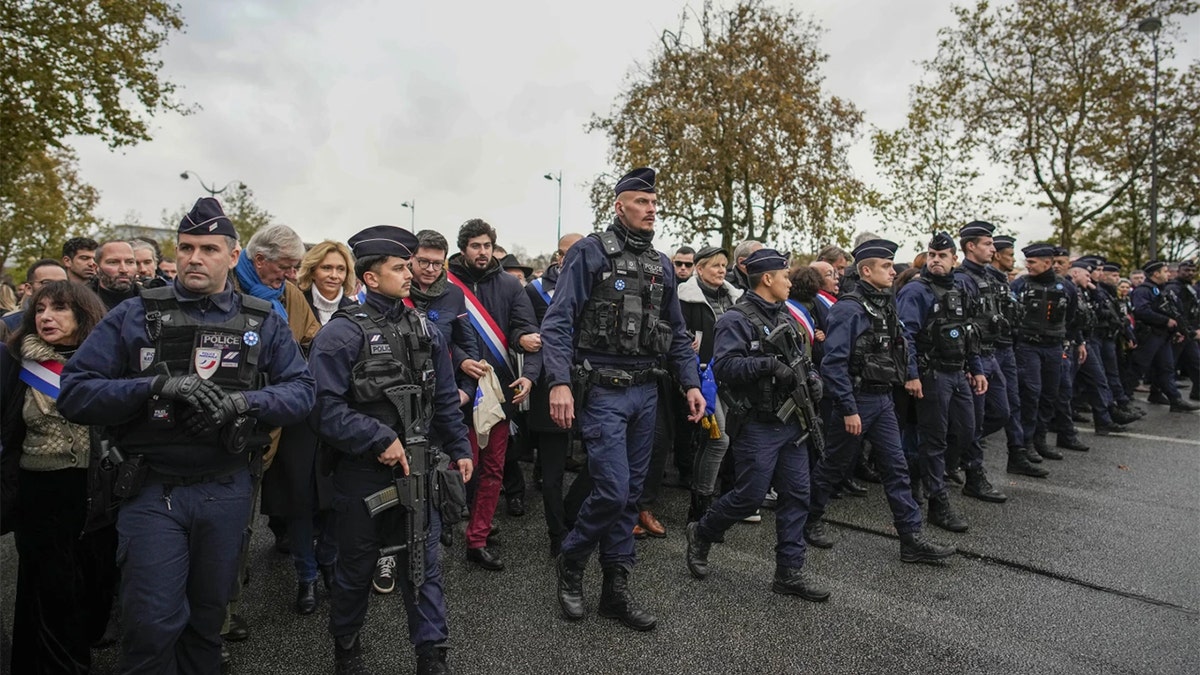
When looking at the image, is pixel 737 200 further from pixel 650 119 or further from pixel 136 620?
pixel 136 620

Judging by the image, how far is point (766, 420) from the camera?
4125 mm

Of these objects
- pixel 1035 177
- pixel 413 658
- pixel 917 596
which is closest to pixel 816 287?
pixel 917 596

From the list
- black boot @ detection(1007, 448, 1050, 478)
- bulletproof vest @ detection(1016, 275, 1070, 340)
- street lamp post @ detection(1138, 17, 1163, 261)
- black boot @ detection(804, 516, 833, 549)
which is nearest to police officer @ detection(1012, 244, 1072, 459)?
bulletproof vest @ detection(1016, 275, 1070, 340)

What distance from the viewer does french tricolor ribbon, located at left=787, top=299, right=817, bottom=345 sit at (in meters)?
5.52

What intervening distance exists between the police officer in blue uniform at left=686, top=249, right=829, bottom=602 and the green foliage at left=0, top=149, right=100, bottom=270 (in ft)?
81.2

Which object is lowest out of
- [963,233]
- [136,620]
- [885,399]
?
[136,620]

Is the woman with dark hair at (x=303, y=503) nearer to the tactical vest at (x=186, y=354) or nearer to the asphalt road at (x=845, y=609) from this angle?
the asphalt road at (x=845, y=609)

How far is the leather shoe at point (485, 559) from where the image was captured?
14.3ft

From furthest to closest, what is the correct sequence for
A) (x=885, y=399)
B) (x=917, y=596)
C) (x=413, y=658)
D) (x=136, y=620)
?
(x=885, y=399), (x=917, y=596), (x=413, y=658), (x=136, y=620)

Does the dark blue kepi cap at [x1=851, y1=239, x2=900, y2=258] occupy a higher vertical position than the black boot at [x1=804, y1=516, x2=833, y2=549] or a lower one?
higher

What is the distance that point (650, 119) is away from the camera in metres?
20.0

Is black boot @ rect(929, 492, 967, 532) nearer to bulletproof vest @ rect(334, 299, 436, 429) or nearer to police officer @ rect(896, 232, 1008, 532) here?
police officer @ rect(896, 232, 1008, 532)

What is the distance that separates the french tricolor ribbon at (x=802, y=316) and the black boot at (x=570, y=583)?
2798 mm

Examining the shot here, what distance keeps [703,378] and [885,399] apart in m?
1.30
